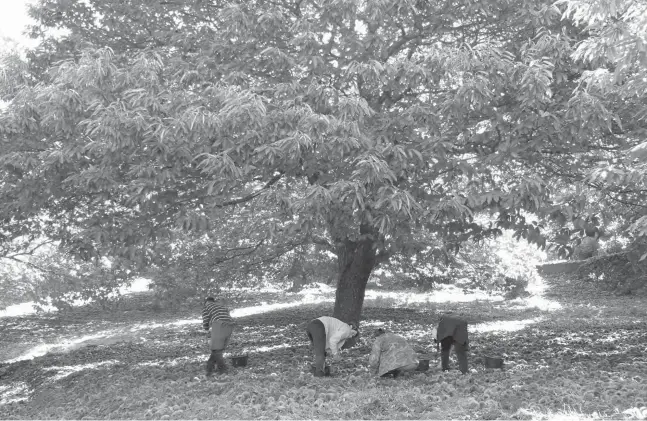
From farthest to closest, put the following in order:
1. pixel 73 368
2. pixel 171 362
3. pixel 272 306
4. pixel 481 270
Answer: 1. pixel 272 306
2. pixel 481 270
3. pixel 73 368
4. pixel 171 362

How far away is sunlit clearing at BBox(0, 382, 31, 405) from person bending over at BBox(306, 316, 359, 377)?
→ 15.7 ft

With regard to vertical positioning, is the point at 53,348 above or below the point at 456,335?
below

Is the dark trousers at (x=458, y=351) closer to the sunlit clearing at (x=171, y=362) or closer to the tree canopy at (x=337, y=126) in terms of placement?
the tree canopy at (x=337, y=126)

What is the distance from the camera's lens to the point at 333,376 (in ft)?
27.9

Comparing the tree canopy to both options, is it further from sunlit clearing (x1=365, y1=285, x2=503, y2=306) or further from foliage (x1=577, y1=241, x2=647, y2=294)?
sunlit clearing (x1=365, y1=285, x2=503, y2=306)

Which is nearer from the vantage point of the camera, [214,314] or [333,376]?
[333,376]

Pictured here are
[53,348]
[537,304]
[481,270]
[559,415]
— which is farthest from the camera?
[537,304]

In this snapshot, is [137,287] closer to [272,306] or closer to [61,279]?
[272,306]

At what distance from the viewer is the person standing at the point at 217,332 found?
30.5 ft

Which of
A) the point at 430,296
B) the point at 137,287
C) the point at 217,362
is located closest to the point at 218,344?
the point at 217,362

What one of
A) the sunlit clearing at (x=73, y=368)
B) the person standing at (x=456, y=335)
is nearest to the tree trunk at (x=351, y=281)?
the person standing at (x=456, y=335)

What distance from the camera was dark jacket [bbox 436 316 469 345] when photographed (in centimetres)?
817

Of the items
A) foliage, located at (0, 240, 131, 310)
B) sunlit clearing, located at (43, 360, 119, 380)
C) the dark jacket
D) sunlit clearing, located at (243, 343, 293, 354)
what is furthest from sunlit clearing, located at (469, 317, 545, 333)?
foliage, located at (0, 240, 131, 310)

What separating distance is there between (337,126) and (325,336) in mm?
3046
